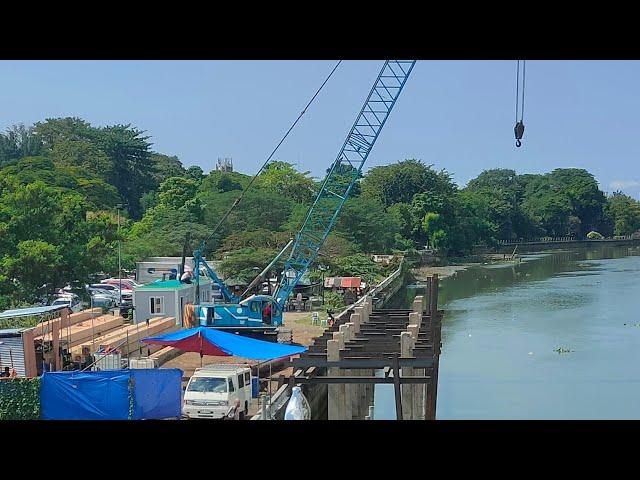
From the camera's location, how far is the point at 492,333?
19.9 meters

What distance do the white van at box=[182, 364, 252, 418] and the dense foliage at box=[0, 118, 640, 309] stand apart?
8435mm

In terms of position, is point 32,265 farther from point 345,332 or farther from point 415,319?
point 345,332

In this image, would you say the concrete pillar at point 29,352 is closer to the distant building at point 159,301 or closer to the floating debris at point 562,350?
the distant building at point 159,301

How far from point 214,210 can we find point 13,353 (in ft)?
67.9

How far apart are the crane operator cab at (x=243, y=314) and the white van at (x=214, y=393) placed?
7243 millimetres

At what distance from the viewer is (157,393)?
6508 millimetres

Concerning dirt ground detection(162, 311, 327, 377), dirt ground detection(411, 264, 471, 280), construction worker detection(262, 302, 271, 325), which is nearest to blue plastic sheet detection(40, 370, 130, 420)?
dirt ground detection(162, 311, 327, 377)

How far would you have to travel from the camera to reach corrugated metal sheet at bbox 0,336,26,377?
8922 millimetres

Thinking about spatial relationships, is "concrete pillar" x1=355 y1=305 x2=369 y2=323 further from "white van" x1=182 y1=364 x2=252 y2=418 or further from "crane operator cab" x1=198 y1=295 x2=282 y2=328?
"crane operator cab" x1=198 y1=295 x2=282 y2=328
